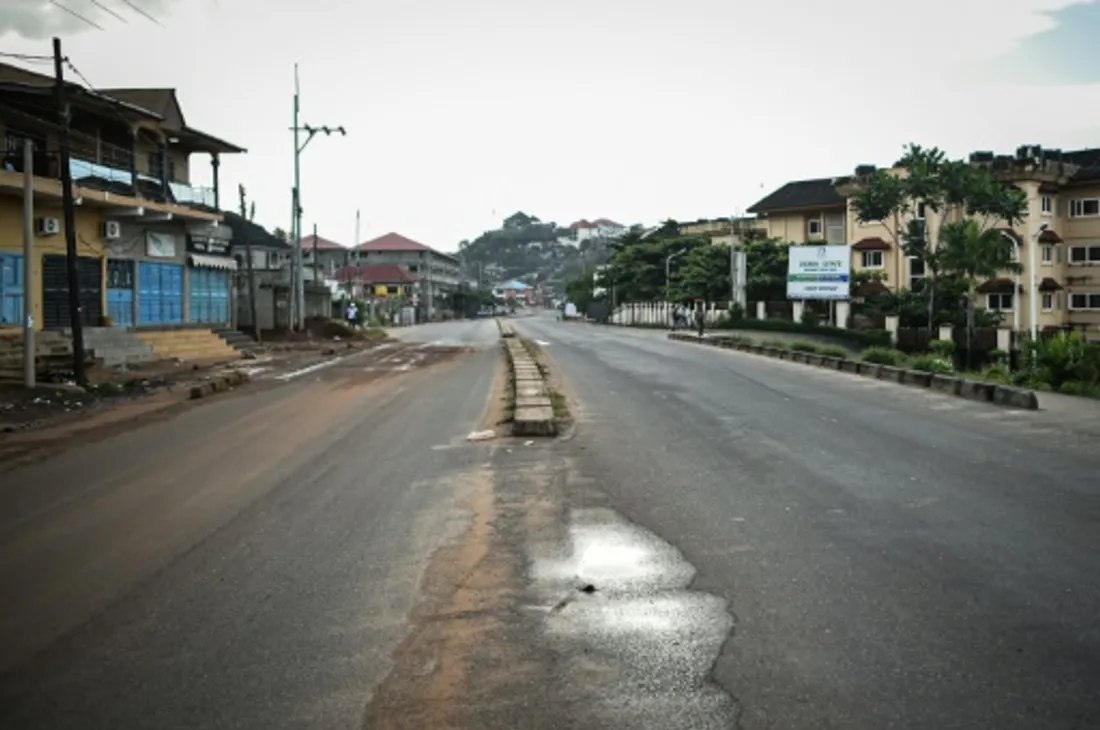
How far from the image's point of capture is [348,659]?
4.71 m

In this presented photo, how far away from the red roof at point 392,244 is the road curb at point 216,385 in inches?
4470

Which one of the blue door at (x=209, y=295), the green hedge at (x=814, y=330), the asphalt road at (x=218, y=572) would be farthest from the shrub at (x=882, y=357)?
the blue door at (x=209, y=295)

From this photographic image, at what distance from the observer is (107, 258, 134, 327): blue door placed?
33.0 meters

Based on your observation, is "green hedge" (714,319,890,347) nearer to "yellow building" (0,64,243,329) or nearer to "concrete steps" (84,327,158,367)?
→ "yellow building" (0,64,243,329)

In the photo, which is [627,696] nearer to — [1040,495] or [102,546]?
[102,546]

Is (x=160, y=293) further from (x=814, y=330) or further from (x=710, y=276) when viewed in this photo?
(x=710, y=276)

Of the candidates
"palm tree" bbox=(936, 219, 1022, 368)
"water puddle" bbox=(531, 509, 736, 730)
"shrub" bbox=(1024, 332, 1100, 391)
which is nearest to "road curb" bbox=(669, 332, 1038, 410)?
"shrub" bbox=(1024, 332, 1100, 391)

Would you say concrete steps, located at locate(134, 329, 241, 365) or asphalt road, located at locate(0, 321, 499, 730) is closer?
asphalt road, located at locate(0, 321, 499, 730)

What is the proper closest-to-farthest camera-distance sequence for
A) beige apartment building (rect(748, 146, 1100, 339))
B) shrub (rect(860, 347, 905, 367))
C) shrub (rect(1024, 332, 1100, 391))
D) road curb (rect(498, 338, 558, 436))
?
1. road curb (rect(498, 338, 558, 436))
2. shrub (rect(1024, 332, 1100, 391))
3. shrub (rect(860, 347, 905, 367))
4. beige apartment building (rect(748, 146, 1100, 339))

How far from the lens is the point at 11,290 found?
2736 centimetres

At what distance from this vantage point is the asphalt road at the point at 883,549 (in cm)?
422

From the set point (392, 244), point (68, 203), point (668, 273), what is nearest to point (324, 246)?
point (392, 244)

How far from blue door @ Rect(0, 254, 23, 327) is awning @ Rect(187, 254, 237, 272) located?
10.9 meters

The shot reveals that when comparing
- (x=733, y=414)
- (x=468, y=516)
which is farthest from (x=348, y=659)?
(x=733, y=414)
